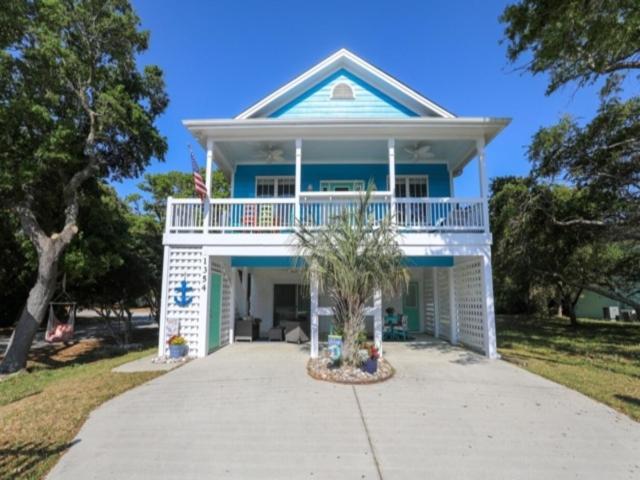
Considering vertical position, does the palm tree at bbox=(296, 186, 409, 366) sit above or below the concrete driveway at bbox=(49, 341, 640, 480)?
above

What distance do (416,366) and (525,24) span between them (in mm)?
9120

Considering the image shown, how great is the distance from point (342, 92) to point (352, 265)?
7.39 m

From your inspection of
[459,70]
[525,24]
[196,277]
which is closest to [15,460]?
[196,277]

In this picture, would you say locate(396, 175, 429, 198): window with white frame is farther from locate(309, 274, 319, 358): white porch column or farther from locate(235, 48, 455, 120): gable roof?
locate(309, 274, 319, 358): white porch column

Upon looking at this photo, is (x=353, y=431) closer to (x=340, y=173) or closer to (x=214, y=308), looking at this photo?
(x=214, y=308)

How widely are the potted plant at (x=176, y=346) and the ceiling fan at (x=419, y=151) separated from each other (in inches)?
335

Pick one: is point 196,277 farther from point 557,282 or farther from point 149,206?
point 557,282

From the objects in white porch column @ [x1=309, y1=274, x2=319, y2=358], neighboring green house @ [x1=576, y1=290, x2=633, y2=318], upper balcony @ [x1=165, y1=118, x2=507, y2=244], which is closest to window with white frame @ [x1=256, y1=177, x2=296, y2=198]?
upper balcony @ [x1=165, y1=118, x2=507, y2=244]

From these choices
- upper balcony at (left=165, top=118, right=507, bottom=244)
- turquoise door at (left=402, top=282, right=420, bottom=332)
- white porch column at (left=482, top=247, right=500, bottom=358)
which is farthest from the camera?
turquoise door at (left=402, top=282, right=420, bottom=332)

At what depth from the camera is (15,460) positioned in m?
3.79

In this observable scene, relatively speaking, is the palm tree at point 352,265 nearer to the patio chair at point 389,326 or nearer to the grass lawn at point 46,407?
the grass lawn at point 46,407

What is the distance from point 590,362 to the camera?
29.3 ft

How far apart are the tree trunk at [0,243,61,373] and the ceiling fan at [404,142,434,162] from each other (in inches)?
411

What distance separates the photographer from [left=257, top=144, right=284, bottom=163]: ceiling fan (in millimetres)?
11591
